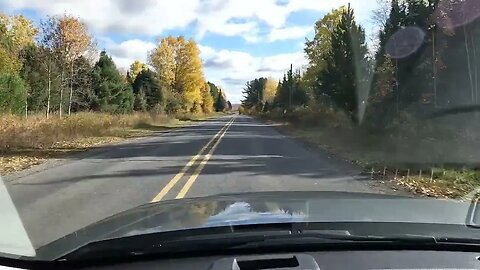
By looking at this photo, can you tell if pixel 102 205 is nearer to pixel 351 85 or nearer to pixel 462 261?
pixel 462 261

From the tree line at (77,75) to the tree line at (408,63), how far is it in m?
20.4

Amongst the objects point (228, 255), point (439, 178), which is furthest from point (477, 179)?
point (228, 255)

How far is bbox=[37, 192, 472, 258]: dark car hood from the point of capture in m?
Answer: 3.25

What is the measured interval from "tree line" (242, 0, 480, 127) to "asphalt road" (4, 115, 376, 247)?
10.1m

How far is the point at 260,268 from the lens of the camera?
266 centimetres

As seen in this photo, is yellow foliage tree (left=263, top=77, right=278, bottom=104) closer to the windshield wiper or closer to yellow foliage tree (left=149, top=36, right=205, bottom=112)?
yellow foliage tree (left=149, top=36, right=205, bottom=112)

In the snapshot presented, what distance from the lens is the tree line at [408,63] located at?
80.6 ft

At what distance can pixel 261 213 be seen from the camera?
3.64 meters

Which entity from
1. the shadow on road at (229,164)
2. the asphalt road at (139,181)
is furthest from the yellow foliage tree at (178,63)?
the asphalt road at (139,181)

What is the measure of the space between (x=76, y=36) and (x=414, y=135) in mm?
28982

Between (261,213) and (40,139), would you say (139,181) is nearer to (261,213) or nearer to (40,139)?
(261,213)

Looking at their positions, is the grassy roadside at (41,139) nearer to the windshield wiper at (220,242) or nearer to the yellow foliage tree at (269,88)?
the windshield wiper at (220,242)

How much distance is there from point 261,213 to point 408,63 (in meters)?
27.5

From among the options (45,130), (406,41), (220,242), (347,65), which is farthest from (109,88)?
(220,242)
